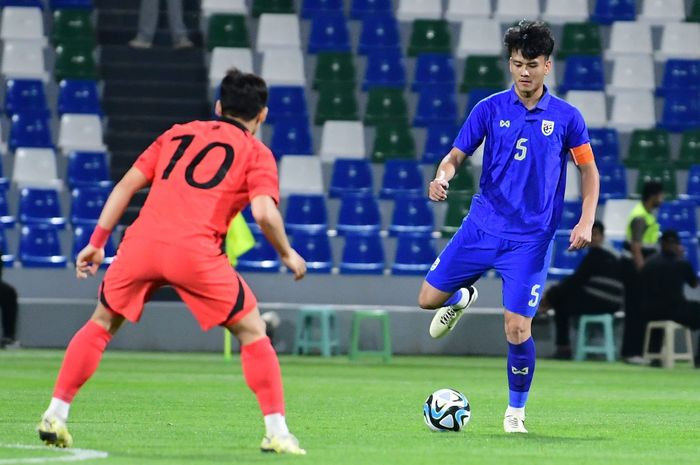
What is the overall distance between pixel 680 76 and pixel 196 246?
1726cm

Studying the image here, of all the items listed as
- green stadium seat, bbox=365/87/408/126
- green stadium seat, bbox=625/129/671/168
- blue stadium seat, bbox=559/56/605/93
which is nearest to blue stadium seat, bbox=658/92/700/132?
green stadium seat, bbox=625/129/671/168

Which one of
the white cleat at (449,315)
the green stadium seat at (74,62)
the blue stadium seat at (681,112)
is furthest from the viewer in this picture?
the blue stadium seat at (681,112)

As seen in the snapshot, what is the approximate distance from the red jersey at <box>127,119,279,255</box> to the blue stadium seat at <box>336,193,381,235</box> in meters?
13.1

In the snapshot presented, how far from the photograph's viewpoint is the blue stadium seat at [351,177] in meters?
20.6

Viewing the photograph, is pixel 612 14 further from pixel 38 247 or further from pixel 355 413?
pixel 355 413

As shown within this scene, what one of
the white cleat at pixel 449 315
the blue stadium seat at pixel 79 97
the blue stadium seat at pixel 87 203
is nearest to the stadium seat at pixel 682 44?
the blue stadium seat at pixel 79 97

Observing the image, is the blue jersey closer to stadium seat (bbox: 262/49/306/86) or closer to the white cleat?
the white cleat

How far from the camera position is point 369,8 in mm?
23219

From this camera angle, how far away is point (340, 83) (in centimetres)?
2200

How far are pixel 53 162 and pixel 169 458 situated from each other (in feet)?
46.9

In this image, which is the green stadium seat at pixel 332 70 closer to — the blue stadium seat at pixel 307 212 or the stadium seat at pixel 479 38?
the stadium seat at pixel 479 38

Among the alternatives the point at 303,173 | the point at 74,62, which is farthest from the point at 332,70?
the point at 74,62

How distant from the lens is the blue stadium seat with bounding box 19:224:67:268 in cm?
1955

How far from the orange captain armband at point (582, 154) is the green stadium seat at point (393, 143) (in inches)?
490
